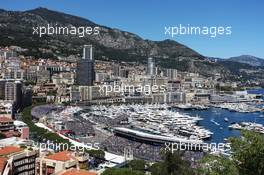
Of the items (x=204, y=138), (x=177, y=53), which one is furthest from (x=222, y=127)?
(x=177, y=53)

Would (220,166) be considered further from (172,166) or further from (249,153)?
(172,166)

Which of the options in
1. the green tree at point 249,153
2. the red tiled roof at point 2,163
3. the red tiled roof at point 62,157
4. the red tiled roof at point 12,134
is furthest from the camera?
the red tiled roof at point 12,134

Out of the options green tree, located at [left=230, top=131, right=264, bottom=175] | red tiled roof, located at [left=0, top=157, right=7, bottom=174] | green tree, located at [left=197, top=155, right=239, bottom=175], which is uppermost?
green tree, located at [left=230, top=131, right=264, bottom=175]

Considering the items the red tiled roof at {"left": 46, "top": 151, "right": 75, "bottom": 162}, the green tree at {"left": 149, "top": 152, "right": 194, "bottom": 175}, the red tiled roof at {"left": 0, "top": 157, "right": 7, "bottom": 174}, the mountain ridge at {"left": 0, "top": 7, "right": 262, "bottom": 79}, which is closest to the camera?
the red tiled roof at {"left": 0, "top": 157, "right": 7, "bottom": 174}

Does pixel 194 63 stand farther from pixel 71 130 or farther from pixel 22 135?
pixel 22 135

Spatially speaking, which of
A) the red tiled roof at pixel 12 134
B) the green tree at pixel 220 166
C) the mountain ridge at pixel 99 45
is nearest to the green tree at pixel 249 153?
the green tree at pixel 220 166

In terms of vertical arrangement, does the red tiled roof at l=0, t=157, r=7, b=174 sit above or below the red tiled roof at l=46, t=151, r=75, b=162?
above

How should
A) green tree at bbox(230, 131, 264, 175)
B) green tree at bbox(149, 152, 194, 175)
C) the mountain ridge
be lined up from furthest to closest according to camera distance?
the mountain ridge < green tree at bbox(149, 152, 194, 175) < green tree at bbox(230, 131, 264, 175)

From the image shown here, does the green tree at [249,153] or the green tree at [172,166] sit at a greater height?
the green tree at [249,153]

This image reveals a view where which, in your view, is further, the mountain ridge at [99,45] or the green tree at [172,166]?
the mountain ridge at [99,45]

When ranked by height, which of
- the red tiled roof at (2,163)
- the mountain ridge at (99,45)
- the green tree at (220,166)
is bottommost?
the red tiled roof at (2,163)

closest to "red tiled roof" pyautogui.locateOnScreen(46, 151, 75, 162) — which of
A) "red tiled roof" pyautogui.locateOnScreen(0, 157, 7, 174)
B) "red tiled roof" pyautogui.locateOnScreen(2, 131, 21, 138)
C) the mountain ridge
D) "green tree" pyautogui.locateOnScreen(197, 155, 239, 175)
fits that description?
"red tiled roof" pyautogui.locateOnScreen(0, 157, 7, 174)

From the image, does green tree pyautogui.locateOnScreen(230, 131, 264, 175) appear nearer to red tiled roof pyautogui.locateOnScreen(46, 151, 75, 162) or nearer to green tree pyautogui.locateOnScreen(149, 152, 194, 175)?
green tree pyautogui.locateOnScreen(149, 152, 194, 175)

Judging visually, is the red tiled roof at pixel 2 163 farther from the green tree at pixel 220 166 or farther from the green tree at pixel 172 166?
the green tree at pixel 220 166
